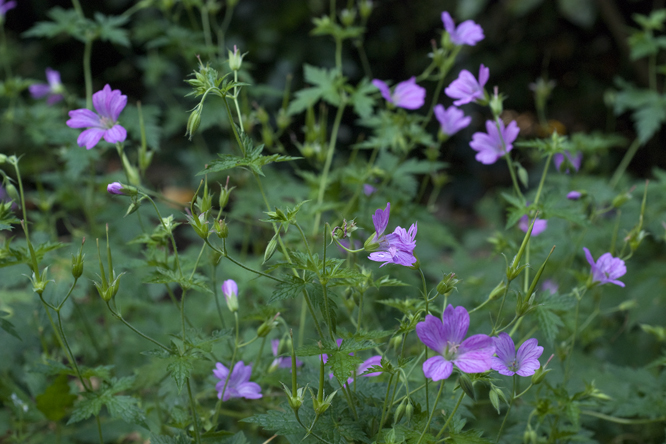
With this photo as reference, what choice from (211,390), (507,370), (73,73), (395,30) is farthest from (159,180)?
(507,370)

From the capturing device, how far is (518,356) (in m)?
1.12

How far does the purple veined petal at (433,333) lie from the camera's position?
0.94m

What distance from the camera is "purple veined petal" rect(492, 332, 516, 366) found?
42.1 inches

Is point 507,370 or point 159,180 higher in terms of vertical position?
point 507,370

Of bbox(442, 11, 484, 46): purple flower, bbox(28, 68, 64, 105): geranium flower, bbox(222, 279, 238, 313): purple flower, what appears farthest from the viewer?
bbox(28, 68, 64, 105): geranium flower

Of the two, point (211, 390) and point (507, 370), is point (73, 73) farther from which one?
point (507, 370)

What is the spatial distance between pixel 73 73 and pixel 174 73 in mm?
856

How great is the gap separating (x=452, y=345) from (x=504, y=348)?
151 millimetres

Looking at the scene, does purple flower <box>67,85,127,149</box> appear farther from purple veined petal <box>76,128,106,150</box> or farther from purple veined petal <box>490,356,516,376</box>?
purple veined petal <box>490,356,516,376</box>

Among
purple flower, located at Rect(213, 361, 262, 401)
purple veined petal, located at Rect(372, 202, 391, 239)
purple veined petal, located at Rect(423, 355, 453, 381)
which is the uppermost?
purple veined petal, located at Rect(372, 202, 391, 239)

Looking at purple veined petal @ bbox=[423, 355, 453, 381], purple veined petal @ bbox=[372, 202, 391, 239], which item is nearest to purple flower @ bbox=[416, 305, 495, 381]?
purple veined petal @ bbox=[423, 355, 453, 381]

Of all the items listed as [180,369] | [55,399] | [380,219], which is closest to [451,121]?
[380,219]

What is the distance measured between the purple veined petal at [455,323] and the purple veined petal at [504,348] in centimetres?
11

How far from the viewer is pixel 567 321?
1952 millimetres
